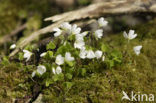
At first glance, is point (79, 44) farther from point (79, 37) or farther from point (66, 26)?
point (66, 26)

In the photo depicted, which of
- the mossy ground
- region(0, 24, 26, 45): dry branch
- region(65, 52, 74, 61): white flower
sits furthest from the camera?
region(0, 24, 26, 45): dry branch

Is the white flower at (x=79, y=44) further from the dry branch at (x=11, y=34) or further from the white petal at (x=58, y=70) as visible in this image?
the dry branch at (x=11, y=34)

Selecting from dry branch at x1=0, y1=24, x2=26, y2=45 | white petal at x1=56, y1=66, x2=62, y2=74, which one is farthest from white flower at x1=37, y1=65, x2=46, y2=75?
dry branch at x1=0, y1=24, x2=26, y2=45

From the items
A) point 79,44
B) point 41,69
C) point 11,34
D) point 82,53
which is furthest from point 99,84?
point 11,34

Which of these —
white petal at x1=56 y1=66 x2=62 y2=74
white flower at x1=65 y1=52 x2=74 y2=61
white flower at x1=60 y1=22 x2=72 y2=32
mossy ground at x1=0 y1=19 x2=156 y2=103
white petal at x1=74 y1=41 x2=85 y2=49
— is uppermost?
white flower at x1=60 y1=22 x2=72 y2=32

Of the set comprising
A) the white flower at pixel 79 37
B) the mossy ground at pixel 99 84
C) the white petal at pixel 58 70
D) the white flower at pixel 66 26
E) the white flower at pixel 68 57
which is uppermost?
the white flower at pixel 66 26

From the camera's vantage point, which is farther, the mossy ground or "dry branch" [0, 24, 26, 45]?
"dry branch" [0, 24, 26, 45]

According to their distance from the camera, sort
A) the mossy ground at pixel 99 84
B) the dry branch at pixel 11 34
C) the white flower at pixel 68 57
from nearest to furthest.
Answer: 1. the white flower at pixel 68 57
2. the mossy ground at pixel 99 84
3. the dry branch at pixel 11 34

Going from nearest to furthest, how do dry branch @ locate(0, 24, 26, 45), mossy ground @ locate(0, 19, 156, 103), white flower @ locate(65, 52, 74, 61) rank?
white flower @ locate(65, 52, 74, 61)
mossy ground @ locate(0, 19, 156, 103)
dry branch @ locate(0, 24, 26, 45)

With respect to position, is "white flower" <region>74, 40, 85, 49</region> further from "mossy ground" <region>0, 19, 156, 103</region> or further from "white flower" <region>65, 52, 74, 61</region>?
→ "mossy ground" <region>0, 19, 156, 103</region>

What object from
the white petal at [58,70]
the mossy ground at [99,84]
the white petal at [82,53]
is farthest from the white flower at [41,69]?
the white petal at [82,53]
